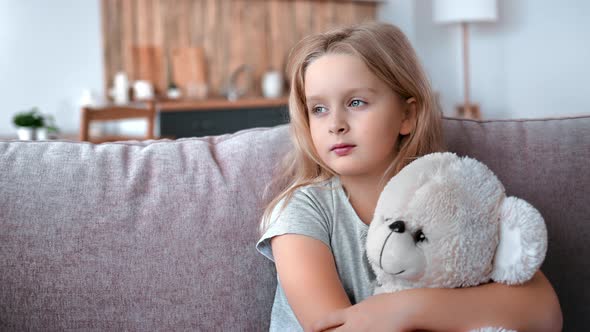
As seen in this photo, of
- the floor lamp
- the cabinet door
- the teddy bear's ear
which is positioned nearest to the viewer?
the teddy bear's ear

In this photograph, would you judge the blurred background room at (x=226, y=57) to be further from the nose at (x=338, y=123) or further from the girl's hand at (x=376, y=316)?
the girl's hand at (x=376, y=316)

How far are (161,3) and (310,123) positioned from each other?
143 inches

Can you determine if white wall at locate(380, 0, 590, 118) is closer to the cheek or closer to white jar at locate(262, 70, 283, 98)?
white jar at locate(262, 70, 283, 98)

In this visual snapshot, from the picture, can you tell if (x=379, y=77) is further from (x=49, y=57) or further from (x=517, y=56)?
(x=517, y=56)

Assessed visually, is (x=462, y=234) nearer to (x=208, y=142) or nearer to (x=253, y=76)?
(x=208, y=142)

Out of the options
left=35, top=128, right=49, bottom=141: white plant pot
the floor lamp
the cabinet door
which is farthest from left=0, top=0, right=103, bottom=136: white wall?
the floor lamp

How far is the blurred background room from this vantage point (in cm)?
403

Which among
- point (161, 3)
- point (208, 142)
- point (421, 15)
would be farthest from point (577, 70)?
point (208, 142)

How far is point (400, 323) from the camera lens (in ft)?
3.03

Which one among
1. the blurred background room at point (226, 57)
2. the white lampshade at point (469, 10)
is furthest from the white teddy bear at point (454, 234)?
the white lampshade at point (469, 10)

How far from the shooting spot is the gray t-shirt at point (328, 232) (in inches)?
42.4

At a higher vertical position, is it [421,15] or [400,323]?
[421,15]

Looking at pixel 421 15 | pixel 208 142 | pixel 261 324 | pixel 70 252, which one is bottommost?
pixel 261 324

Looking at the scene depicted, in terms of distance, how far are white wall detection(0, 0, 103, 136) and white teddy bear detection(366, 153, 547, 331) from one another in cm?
351
